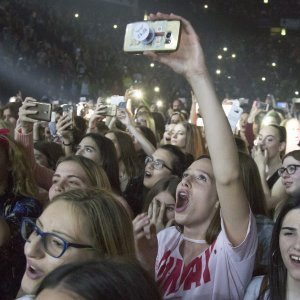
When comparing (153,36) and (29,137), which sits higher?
(153,36)

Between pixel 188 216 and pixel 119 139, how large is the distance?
2185 mm

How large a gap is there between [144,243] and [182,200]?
1.90ft

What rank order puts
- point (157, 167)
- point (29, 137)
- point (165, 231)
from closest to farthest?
point (165, 231)
point (29, 137)
point (157, 167)

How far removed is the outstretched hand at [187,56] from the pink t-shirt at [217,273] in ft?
1.91

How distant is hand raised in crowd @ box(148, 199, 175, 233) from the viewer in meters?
2.91

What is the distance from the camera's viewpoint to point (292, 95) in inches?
859

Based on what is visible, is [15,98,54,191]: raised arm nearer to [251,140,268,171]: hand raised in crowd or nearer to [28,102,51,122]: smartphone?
[28,102,51,122]: smartphone

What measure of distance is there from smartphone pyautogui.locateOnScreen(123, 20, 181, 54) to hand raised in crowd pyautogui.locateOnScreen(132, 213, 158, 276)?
594mm


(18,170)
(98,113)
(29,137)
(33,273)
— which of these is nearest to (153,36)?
(33,273)

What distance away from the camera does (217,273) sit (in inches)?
81.4

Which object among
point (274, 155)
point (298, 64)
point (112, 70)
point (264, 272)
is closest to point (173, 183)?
point (264, 272)

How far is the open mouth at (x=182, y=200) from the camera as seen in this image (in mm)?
2438

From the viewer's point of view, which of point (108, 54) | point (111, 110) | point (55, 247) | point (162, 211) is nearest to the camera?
point (55, 247)

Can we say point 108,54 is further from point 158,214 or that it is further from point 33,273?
point 33,273
